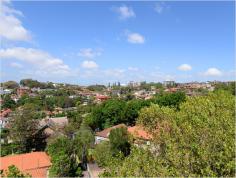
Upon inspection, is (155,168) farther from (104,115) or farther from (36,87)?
(36,87)

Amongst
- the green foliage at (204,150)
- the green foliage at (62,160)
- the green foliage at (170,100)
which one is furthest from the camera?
the green foliage at (170,100)

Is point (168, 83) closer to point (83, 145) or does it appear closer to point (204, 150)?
point (83, 145)

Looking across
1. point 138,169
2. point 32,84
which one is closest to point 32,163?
point 138,169

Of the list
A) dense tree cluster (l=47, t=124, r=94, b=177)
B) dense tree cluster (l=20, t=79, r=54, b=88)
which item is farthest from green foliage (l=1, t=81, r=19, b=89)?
dense tree cluster (l=47, t=124, r=94, b=177)

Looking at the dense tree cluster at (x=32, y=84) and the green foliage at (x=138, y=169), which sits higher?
the dense tree cluster at (x=32, y=84)

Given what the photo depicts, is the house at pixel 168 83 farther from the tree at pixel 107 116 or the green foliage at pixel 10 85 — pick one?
the tree at pixel 107 116

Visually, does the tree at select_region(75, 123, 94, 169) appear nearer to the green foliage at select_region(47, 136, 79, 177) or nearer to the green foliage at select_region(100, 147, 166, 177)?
the green foliage at select_region(47, 136, 79, 177)

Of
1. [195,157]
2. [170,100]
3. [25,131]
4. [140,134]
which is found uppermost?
[195,157]

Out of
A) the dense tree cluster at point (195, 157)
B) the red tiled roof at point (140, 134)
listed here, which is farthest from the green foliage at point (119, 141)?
the dense tree cluster at point (195, 157)
